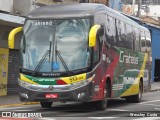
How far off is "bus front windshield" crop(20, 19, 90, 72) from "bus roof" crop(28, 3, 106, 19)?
0.23 meters

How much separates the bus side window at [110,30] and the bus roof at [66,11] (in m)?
0.88

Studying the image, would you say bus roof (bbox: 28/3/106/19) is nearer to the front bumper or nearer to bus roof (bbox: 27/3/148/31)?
bus roof (bbox: 27/3/148/31)

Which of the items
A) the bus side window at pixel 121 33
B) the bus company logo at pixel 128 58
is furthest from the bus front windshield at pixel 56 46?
the bus company logo at pixel 128 58

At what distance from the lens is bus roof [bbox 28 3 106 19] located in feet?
49.4

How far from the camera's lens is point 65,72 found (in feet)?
47.4

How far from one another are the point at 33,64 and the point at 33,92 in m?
0.95

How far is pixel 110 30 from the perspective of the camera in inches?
658

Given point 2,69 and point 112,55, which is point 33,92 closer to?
point 112,55

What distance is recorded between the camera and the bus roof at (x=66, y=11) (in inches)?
593

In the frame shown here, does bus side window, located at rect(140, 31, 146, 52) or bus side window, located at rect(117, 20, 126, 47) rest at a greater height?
bus side window, located at rect(117, 20, 126, 47)

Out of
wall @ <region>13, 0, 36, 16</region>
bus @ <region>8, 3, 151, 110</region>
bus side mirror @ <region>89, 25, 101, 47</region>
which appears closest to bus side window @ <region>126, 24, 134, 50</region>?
bus @ <region>8, 3, 151, 110</region>

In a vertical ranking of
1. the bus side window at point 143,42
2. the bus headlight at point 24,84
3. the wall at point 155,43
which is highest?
the bus side window at point 143,42

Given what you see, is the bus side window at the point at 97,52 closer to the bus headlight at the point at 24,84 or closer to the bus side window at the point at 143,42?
the bus headlight at the point at 24,84

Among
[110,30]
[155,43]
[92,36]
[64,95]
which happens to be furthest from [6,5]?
[155,43]
